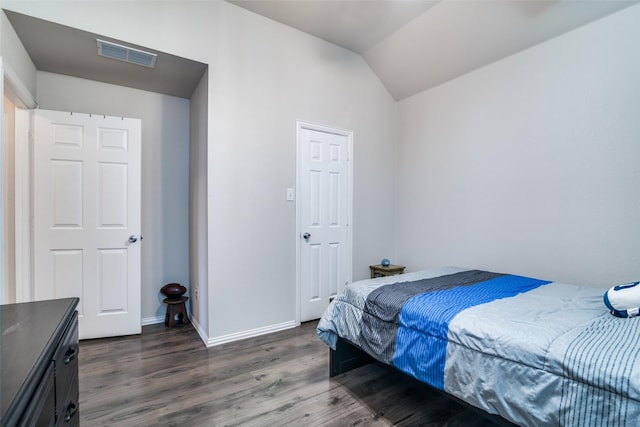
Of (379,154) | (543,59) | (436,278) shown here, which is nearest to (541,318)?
(436,278)

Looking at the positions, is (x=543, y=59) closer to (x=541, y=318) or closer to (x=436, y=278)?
(x=436, y=278)

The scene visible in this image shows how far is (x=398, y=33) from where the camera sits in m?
3.12

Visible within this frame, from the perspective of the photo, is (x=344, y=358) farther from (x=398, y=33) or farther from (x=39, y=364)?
(x=398, y=33)

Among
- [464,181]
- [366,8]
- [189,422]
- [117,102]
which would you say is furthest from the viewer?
[464,181]

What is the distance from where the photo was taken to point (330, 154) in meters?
3.33

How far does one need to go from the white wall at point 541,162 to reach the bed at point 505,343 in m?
0.61

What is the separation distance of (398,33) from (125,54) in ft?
8.34

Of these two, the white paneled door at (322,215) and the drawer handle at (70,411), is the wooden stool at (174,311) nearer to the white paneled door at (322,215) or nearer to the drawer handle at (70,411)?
the white paneled door at (322,215)

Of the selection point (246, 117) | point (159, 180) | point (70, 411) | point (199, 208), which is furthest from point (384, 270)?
point (70, 411)

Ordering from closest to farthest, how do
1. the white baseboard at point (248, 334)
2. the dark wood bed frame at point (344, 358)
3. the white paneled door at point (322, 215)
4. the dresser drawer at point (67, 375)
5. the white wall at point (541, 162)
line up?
the dresser drawer at point (67, 375) → the dark wood bed frame at point (344, 358) → the white wall at point (541, 162) → the white baseboard at point (248, 334) → the white paneled door at point (322, 215)

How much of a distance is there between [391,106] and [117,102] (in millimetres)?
3088

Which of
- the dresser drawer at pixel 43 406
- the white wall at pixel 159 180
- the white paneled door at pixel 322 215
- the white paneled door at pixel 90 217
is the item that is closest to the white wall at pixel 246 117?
the white paneled door at pixel 322 215

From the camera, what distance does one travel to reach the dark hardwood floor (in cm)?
167

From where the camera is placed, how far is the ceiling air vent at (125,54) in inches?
91.0
